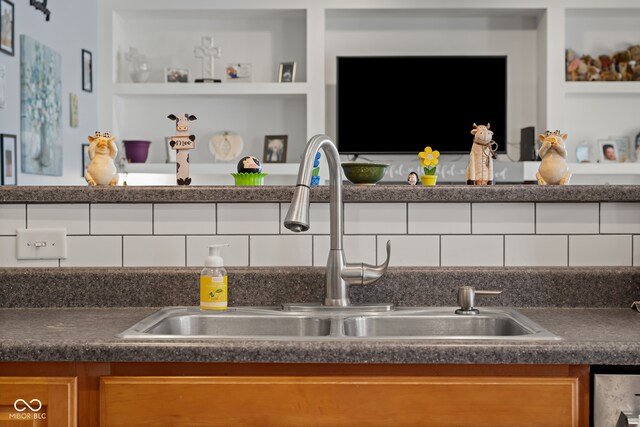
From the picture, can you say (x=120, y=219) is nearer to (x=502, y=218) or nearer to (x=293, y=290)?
(x=293, y=290)

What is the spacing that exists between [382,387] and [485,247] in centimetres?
57

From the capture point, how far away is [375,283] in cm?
158

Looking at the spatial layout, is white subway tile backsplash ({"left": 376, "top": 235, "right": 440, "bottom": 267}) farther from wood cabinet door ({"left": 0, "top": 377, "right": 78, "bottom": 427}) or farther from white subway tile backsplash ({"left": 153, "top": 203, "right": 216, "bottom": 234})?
wood cabinet door ({"left": 0, "top": 377, "right": 78, "bottom": 427})

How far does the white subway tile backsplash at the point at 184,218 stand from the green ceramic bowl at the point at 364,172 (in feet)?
1.13

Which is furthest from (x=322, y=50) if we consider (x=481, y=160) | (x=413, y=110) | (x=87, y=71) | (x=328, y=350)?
(x=328, y=350)

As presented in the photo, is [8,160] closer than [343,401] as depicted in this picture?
No

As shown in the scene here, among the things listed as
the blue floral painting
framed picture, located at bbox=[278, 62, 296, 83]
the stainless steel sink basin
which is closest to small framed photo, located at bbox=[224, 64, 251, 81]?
framed picture, located at bbox=[278, 62, 296, 83]

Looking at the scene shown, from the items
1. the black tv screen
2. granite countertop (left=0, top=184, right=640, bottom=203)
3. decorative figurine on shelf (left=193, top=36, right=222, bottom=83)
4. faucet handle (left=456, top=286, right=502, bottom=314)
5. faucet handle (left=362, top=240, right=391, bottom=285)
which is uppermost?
decorative figurine on shelf (left=193, top=36, right=222, bottom=83)

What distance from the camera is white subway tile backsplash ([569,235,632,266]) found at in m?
1.62

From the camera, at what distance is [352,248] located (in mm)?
1637

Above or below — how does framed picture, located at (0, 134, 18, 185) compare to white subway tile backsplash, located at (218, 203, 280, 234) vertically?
above

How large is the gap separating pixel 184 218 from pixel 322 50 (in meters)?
3.45

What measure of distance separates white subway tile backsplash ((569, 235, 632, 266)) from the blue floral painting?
315 centimetres

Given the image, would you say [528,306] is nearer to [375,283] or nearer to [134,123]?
[375,283]
